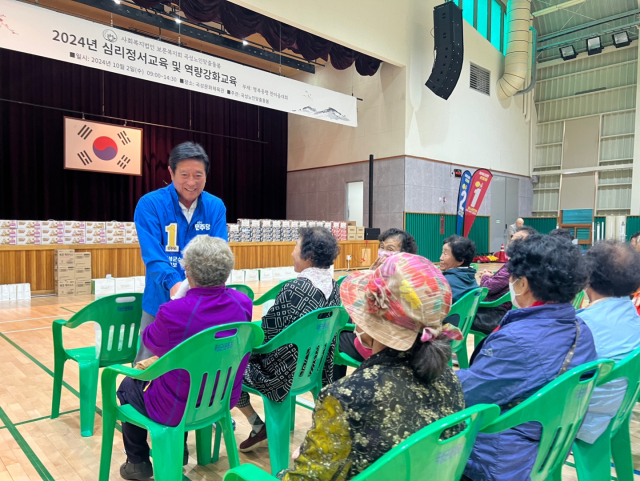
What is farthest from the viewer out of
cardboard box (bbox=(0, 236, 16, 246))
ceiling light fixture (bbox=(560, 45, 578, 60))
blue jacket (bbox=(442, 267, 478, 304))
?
ceiling light fixture (bbox=(560, 45, 578, 60))

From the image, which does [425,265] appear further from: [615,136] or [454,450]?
[615,136]

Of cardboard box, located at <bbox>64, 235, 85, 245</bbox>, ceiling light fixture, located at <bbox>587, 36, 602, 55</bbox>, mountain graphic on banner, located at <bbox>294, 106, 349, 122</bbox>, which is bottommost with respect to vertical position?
cardboard box, located at <bbox>64, 235, 85, 245</bbox>

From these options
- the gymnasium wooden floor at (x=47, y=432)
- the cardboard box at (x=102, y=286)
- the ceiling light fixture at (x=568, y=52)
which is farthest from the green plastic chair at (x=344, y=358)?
the ceiling light fixture at (x=568, y=52)

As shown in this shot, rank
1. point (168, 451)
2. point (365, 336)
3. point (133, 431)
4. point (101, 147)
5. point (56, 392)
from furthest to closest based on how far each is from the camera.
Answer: point (101, 147), point (56, 392), point (133, 431), point (168, 451), point (365, 336)

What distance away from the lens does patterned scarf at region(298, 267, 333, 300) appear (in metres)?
2.03

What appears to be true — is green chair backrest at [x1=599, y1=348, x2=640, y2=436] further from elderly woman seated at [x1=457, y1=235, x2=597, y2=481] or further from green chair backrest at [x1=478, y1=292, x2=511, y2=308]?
green chair backrest at [x1=478, y1=292, x2=511, y2=308]

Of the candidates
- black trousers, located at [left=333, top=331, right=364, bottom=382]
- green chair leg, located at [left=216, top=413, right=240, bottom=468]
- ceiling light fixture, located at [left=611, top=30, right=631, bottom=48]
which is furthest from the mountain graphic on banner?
ceiling light fixture, located at [left=611, top=30, right=631, bottom=48]

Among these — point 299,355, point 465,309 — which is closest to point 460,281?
point 465,309

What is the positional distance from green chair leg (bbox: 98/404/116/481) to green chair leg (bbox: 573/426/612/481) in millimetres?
1632

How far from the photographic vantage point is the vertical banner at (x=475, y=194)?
12.9 m

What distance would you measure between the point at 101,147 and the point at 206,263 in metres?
9.72

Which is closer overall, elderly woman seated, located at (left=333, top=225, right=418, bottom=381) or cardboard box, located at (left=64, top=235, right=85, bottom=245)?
elderly woman seated, located at (left=333, top=225, right=418, bottom=381)

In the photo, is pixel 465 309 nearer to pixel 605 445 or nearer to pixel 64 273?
pixel 605 445

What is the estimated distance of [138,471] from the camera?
1.82 m
